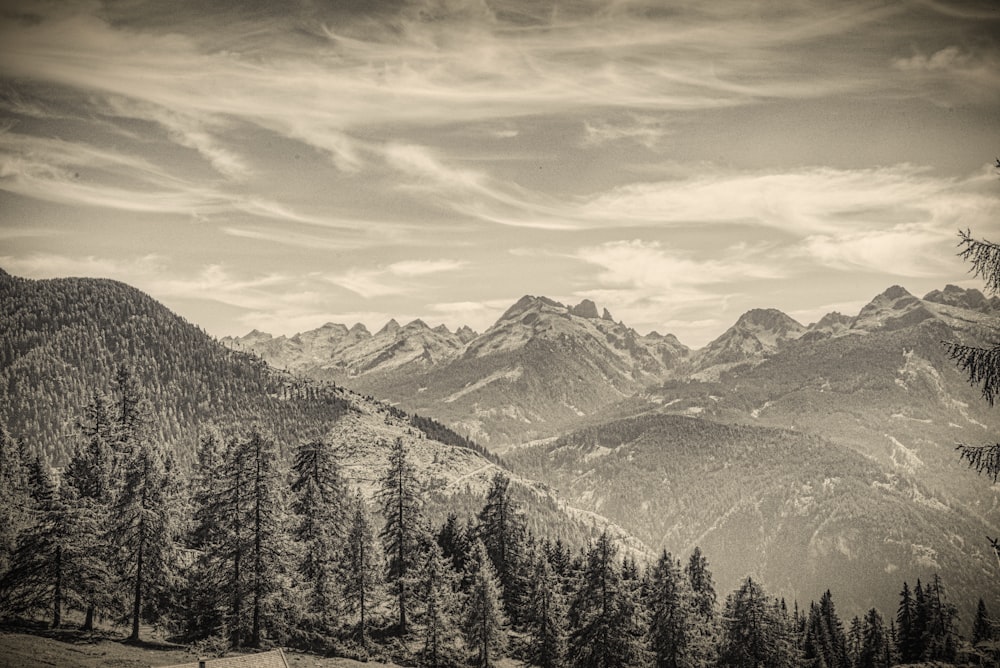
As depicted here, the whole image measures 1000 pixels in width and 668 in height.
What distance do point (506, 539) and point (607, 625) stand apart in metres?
15.8

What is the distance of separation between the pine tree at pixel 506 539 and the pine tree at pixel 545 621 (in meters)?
5.95

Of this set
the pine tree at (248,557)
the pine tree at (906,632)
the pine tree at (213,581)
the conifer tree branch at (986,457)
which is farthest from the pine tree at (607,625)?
the pine tree at (906,632)

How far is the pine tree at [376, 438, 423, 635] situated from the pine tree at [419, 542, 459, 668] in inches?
72.0

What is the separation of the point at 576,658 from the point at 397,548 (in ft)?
63.4

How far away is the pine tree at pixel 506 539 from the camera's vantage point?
2763 inches

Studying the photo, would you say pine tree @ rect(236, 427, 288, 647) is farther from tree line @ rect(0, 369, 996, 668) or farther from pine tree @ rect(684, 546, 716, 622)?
pine tree @ rect(684, 546, 716, 622)

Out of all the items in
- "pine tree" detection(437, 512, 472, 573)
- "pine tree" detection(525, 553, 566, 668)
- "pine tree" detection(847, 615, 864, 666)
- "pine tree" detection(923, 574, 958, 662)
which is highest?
"pine tree" detection(437, 512, 472, 573)

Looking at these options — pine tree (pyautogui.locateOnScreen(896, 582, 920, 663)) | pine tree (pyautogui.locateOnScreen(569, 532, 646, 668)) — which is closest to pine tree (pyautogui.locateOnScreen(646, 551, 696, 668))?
pine tree (pyautogui.locateOnScreen(569, 532, 646, 668))

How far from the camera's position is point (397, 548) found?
5841 cm

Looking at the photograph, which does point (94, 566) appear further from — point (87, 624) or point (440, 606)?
point (440, 606)

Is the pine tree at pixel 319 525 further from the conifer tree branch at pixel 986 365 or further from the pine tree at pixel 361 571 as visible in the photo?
the conifer tree branch at pixel 986 365

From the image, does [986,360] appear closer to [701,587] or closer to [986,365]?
[986,365]

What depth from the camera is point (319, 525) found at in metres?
57.7

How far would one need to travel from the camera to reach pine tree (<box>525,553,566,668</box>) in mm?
60938
